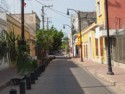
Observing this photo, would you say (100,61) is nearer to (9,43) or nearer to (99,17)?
(99,17)

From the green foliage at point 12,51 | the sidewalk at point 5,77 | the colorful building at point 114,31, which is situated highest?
the colorful building at point 114,31

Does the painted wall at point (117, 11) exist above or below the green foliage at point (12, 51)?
above

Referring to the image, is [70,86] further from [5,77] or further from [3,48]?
[5,77]

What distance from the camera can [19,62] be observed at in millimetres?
19219

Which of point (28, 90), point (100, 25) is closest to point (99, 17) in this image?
point (100, 25)

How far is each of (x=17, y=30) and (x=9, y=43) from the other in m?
34.1

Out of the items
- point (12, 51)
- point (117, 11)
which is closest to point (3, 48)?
point (12, 51)

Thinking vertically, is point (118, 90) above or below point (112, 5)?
below

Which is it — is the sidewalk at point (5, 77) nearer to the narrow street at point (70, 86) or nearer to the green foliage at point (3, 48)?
the narrow street at point (70, 86)

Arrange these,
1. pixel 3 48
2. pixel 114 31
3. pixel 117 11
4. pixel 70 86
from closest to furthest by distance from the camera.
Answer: pixel 3 48, pixel 70 86, pixel 114 31, pixel 117 11

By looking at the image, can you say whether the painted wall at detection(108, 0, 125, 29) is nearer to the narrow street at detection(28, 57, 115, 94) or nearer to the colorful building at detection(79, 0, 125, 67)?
the colorful building at detection(79, 0, 125, 67)

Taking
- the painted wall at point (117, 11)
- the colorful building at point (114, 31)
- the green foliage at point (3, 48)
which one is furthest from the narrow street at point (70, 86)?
the painted wall at point (117, 11)

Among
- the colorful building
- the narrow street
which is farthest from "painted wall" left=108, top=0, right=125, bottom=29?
the narrow street

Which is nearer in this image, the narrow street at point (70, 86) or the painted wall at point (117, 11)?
the narrow street at point (70, 86)
